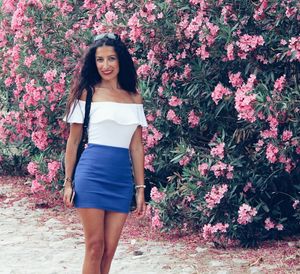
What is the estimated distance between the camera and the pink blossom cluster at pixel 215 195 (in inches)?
262

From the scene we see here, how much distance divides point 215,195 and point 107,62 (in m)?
2.23

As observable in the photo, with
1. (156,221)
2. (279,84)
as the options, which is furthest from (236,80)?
(156,221)

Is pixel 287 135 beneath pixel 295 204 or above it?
above

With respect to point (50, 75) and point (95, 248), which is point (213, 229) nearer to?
point (95, 248)

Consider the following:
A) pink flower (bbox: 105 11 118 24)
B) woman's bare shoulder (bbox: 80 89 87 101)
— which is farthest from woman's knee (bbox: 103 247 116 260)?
pink flower (bbox: 105 11 118 24)

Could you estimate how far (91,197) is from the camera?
15.0 feet

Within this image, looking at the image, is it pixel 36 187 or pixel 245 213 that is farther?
pixel 36 187

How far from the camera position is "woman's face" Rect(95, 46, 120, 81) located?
4789 millimetres

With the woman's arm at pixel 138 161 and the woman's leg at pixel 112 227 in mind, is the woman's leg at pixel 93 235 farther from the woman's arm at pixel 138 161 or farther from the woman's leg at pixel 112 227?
the woman's arm at pixel 138 161

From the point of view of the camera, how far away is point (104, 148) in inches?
184

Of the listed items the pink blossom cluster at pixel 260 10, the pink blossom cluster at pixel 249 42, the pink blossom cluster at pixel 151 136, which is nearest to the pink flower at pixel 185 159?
the pink blossom cluster at pixel 151 136

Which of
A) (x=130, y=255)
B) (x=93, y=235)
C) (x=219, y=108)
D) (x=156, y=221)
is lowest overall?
(x=130, y=255)

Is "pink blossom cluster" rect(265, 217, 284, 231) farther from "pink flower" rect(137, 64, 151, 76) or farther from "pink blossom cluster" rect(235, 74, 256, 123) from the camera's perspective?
"pink flower" rect(137, 64, 151, 76)

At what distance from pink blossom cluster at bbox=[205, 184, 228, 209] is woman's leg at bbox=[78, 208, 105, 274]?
6.91 feet
